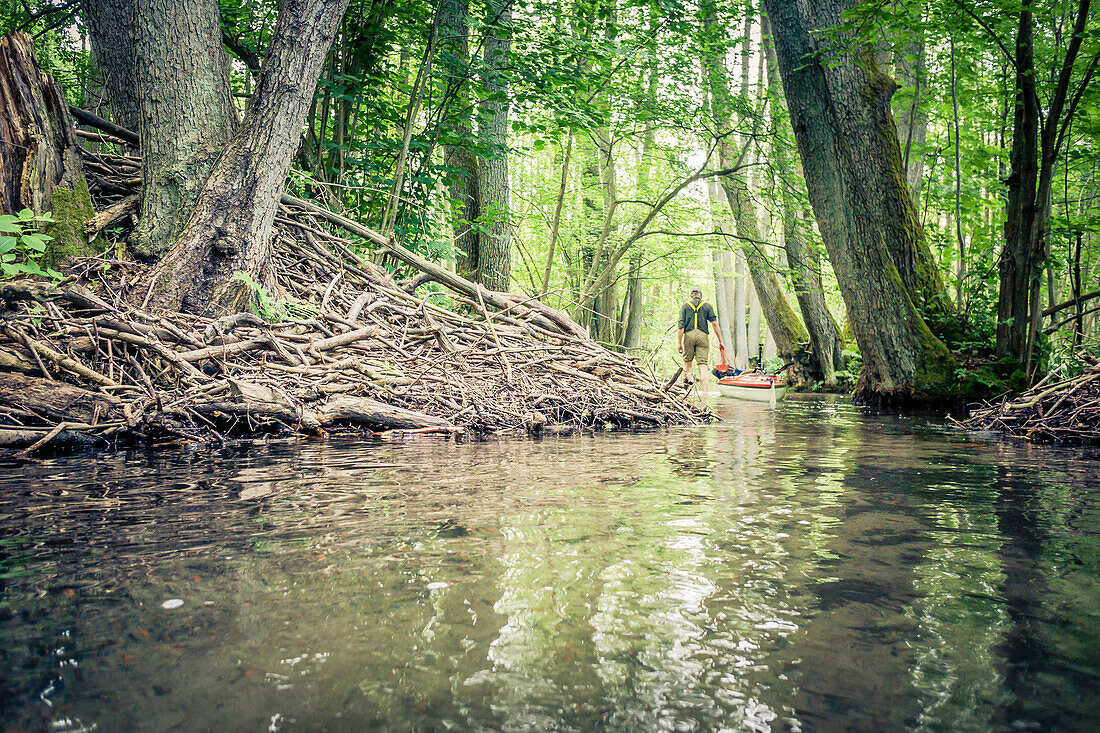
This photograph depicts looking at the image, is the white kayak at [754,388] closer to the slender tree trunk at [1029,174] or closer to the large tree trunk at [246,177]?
the slender tree trunk at [1029,174]

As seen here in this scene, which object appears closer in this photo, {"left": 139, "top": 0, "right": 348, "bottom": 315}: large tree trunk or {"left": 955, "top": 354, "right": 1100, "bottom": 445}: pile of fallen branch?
{"left": 139, "top": 0, "right": 348, "bottom": 315}: large tree trunk

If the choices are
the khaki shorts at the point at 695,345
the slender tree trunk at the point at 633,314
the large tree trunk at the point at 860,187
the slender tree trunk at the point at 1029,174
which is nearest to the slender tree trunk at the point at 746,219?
the khaki shorts at the point at 695,345

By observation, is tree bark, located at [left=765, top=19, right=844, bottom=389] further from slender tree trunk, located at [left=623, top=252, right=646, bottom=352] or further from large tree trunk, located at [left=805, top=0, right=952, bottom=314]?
slender tree trunk, located at [left=623, top=252, right=646, bottom=352]

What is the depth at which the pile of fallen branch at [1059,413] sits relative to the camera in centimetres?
559

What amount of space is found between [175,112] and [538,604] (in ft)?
19.0

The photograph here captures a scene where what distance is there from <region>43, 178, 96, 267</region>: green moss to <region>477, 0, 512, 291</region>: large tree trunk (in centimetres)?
433

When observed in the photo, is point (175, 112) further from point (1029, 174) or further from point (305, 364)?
point (1029, 174)

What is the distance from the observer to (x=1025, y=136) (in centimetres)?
713

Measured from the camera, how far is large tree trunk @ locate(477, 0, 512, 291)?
829cm

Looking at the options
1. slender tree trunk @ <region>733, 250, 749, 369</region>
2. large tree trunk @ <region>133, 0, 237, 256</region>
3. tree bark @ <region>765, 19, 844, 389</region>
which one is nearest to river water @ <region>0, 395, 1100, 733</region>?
large tree trunk @ <region>133, 0, 237, 256</region>

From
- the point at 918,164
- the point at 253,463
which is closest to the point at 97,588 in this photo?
the point at 253,463

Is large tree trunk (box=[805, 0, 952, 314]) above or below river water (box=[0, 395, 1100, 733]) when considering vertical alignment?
above

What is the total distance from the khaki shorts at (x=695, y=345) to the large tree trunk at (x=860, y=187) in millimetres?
5284

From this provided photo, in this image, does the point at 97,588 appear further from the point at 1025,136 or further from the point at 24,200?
the point at 1025,136
